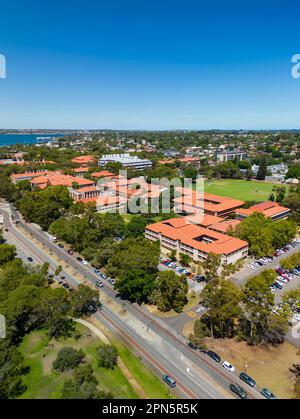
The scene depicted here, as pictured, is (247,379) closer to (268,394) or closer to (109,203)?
(268,394)

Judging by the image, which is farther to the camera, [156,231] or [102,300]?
[156,231]

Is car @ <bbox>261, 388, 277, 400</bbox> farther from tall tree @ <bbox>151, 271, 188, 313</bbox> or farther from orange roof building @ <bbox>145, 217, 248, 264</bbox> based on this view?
orange roof building @ <bbox>145, 217, 248, 264</bbox>

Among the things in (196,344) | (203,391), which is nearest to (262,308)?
(196,344)

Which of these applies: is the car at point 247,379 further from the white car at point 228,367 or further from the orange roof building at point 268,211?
the orange roof building at point 268,211

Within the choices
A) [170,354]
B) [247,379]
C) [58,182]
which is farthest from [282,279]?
[58,182]

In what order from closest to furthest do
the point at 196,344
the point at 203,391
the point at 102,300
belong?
Result: 1. the point at 203,391
2. the point at 196,344
3. the point at 102,300

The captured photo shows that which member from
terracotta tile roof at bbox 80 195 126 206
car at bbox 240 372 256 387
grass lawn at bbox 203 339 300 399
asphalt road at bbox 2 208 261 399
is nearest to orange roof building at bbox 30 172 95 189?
terracotta tile roof at bbox 80 195 126 206

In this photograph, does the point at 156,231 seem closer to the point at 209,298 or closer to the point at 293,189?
the point at 209,298
